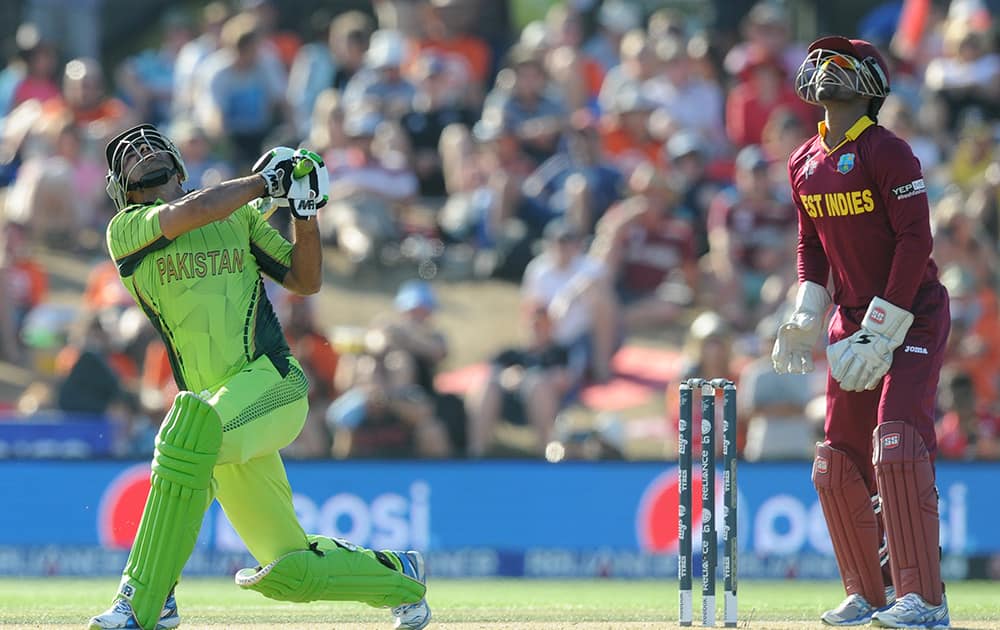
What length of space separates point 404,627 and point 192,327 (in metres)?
1.41

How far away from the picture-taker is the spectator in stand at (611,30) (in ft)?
55.7

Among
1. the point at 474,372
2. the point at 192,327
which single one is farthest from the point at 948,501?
the point at 192,327

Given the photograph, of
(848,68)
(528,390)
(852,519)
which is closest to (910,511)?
(852,519)

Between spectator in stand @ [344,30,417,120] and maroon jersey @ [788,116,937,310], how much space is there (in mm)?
8922

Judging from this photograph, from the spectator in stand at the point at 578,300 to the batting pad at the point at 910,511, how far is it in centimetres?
739

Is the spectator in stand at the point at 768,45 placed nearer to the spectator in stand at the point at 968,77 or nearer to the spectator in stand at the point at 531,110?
the spectator in stand at the point at 968,77

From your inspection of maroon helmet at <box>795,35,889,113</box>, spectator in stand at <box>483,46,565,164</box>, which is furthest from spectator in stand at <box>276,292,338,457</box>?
maroon helmet at <box>795,35,889,113</box>

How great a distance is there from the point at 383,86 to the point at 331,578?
981cm

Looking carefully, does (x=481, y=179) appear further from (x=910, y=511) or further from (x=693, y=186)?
(x=910, y=511)

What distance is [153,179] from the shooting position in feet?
21.5

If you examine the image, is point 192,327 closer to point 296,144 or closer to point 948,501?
point 948,501

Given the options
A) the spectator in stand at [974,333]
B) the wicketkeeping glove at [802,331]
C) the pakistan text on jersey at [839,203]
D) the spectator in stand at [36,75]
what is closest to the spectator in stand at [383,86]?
the spectator in stand at [36,75]

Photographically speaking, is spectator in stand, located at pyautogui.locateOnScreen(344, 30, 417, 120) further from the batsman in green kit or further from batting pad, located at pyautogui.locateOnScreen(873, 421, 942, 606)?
batting pad, located at pyautogui.locateOnScreen(873, 421, 942, 606)

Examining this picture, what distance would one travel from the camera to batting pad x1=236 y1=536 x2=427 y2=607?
6.47m
